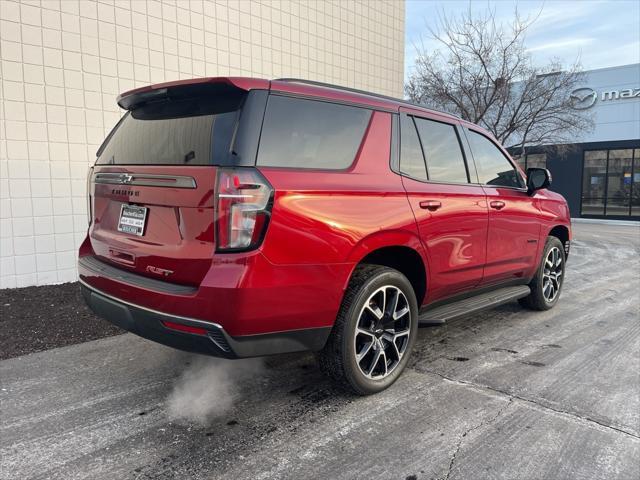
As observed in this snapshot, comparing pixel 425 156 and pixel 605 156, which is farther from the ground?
pixel 605 156

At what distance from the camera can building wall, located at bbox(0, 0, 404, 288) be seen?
5746mm

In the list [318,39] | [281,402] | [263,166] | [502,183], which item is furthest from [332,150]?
[318,39]

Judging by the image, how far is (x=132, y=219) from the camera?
3006 mm

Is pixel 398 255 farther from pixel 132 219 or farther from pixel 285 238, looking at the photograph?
pixel 132 219

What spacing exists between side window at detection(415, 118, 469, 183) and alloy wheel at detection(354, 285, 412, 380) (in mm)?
1050

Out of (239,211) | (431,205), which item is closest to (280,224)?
(239,211)

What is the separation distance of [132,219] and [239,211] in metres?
0.88

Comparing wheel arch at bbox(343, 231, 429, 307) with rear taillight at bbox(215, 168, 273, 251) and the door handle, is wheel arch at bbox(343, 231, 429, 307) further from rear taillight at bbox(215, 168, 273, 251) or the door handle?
rear taillight at bbox(215, 168, 273, 251)

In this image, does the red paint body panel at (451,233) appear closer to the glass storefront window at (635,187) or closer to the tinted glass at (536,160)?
the tinted glass at (536,160)

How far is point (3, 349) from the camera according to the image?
4211 millimetres

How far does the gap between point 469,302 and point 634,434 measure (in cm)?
155

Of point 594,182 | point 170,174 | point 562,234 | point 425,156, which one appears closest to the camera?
point 170,174

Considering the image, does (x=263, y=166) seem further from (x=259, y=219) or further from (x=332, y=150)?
(x=332, y=150)

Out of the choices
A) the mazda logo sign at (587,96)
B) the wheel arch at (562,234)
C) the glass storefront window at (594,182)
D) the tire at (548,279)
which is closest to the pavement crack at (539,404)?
the tire at (548,279)
